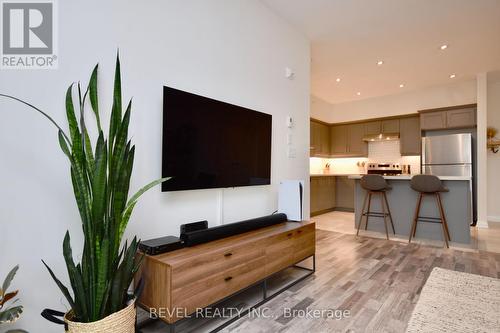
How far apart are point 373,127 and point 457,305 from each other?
5211 mm

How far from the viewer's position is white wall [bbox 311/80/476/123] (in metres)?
5.56

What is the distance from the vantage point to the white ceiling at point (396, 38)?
310cm

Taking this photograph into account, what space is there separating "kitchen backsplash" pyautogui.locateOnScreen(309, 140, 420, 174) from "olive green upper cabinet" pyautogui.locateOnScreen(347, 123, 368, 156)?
294 mm

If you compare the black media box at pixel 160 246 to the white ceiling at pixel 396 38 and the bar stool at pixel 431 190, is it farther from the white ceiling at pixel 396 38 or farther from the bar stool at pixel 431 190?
the bar stool at pixel 431 190

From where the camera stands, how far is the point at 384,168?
6438 millimetres

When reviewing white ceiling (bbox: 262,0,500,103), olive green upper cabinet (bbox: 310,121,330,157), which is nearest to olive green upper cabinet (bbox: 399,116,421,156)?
white ceiling (bbox: 262,0,500,103)

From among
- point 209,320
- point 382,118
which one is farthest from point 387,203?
point 209,320

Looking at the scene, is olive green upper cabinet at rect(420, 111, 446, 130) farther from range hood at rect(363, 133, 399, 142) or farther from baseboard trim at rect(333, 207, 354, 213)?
baseboard trim at rect(333, 207, 354, 213)

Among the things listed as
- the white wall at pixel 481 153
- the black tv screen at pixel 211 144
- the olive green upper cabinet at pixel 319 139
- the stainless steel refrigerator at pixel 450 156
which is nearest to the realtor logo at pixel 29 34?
the black tv screen at pixel 211 144

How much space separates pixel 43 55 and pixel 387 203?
16.0 feet

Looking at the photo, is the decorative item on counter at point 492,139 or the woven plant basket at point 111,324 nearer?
the woven plant basket at point 111,324

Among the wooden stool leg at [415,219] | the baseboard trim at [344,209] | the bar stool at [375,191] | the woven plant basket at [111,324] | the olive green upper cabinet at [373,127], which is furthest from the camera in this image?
the baseboard trim at [344,209]

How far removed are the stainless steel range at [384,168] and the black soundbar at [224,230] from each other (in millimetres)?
4692

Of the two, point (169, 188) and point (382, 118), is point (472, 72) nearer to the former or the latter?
point (382, 118)
